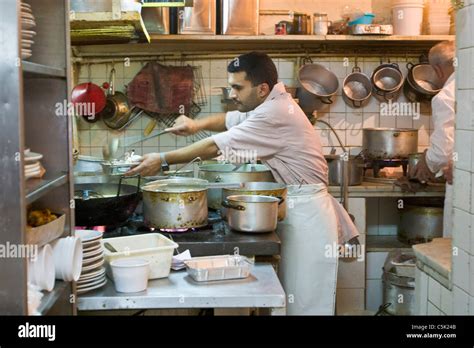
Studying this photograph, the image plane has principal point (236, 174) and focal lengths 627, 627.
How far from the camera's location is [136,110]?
5.54 metres

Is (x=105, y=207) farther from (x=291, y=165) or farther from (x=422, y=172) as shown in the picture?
(x=422, y=172)

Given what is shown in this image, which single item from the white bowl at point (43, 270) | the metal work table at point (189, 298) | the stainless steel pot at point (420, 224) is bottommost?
the stainless steel pot at point (420, 224)

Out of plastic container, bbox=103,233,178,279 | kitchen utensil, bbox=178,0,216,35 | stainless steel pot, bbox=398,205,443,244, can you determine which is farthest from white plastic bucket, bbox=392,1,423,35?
plastic container, bbox=103,233,178,279

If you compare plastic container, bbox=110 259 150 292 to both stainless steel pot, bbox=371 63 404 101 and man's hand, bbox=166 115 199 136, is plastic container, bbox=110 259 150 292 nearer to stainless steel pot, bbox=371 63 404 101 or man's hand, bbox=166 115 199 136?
man's hand, bbox=166 115 199 136

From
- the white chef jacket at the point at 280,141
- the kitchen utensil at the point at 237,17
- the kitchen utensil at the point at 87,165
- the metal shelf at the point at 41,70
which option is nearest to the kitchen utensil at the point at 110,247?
the metal shelf at the point at 41,70

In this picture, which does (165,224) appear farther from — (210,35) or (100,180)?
(210,35)

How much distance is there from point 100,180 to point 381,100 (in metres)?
3.06

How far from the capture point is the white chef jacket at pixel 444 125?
4316 mm

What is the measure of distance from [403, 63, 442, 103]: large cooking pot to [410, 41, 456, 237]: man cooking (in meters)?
0.61

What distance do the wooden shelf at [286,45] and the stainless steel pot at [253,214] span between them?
2514mm

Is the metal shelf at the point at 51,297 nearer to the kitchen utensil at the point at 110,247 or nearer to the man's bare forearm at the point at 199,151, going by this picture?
the kitchen utensil at the point at 110,247

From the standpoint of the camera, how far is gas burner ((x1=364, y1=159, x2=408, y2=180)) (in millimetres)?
5113

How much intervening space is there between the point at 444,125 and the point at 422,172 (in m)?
0.59

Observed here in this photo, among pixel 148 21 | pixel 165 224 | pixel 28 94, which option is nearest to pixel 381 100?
pixel 148 21
